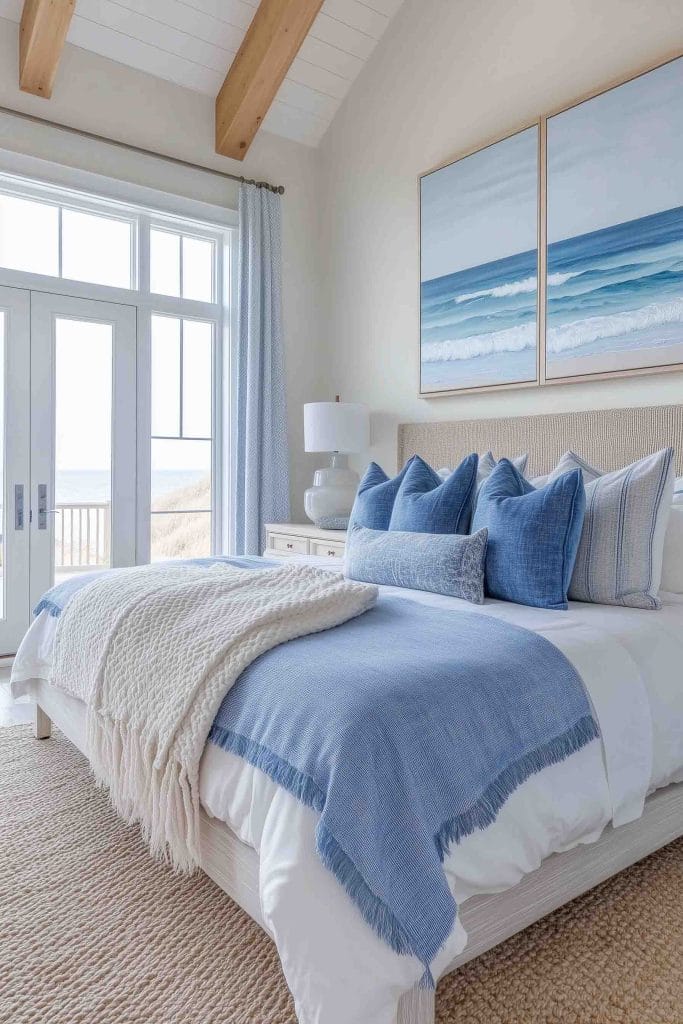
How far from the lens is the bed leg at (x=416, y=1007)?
116 cm

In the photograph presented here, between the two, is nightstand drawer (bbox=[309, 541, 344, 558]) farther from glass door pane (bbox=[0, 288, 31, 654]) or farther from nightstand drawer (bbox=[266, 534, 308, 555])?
Result: glass door pane (bbox=[0, 288, 31, 654])

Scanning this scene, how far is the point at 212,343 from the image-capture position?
450 cm

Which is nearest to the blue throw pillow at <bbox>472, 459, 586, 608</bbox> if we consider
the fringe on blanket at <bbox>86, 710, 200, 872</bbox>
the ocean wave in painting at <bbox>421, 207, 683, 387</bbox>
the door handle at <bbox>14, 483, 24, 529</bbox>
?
the fringe on blanket at <bbox>86, 710, 200, 872</bbox>

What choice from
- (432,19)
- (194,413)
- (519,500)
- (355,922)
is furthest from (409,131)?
(355,922)

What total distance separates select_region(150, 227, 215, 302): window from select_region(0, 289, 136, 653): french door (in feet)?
1.05

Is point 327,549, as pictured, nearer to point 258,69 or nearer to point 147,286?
point 147,286

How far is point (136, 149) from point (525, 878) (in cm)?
400

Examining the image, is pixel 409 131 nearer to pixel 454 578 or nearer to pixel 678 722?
pixel 454 578

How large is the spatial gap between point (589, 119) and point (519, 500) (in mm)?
1983

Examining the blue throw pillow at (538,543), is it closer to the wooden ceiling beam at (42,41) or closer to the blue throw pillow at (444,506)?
the blue throw pillow at (444,506)

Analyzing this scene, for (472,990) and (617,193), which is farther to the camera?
(617,193)

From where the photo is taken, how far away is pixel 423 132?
Answer: 400cm

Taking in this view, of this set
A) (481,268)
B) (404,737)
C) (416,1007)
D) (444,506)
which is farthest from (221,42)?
(416,1007)

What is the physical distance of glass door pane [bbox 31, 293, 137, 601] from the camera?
387 centimetres
